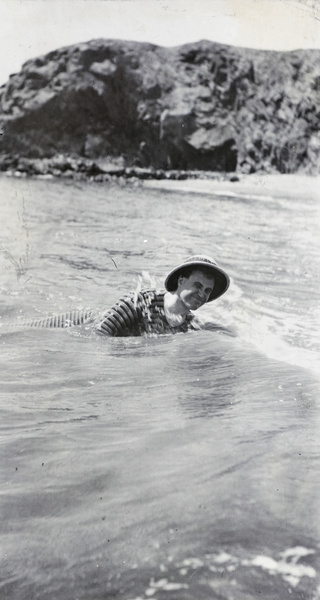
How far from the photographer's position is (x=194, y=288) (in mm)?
3787

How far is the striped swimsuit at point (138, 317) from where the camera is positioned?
391 centimetres

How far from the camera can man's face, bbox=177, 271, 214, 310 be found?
3795 millimetres

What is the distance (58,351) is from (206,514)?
80.2 inches

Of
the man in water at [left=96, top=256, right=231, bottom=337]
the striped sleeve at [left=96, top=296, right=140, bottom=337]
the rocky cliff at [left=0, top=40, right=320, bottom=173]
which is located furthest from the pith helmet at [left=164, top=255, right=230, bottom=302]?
the rocky cliff at [left=0, top=40, right=320, bottom=173]

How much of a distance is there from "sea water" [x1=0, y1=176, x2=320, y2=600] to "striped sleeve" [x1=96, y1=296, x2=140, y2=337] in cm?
10

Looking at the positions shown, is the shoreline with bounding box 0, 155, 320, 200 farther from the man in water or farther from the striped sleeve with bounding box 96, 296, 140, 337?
the striped sleeve with bounding box 96, 296, 140, 337

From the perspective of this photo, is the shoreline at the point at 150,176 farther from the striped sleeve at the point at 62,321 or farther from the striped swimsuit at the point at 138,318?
the striped swimsuit at the point at 138,318

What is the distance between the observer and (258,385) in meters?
3.14

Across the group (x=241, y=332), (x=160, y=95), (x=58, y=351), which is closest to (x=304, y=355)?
(x=241, y=332)

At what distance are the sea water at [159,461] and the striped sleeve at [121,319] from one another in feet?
0.34

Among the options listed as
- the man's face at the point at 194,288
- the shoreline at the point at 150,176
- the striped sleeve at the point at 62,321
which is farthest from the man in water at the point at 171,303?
the shoreline at the point at 150,176

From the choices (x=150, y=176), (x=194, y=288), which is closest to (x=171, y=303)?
(x=194, y=288)

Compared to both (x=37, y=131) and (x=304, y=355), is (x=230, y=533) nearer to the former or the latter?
(x=304, y=355)

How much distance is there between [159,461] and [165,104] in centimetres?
738
